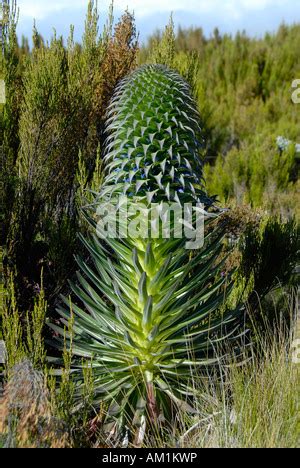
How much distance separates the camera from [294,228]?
523cm

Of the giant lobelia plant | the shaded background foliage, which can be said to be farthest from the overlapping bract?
the shaded background foliage

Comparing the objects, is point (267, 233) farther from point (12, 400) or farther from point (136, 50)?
point (12, 400)

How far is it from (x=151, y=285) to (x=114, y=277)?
237 millimetres

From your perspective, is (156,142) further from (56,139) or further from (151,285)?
(56,139)

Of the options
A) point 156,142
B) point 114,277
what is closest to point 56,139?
point 156,142

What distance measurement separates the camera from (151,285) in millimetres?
3586

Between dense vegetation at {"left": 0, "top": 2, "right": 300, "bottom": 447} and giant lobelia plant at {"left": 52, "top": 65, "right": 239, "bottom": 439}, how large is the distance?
0.04 ft

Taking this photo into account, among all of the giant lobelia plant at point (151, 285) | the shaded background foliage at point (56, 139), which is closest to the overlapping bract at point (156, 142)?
the giant lobelia plant at point (151, 285)

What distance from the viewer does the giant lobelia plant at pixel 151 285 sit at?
11.4 ft

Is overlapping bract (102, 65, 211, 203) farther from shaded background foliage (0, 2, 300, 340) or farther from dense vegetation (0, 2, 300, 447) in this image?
shaded background foliage (0, 2, 300, 340)

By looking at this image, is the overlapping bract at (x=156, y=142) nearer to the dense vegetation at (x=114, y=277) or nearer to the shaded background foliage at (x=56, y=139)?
the dense vegetation at (x=114, y=277)

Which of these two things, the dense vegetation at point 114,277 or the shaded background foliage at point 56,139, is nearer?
the dense vegetation at point 114,277

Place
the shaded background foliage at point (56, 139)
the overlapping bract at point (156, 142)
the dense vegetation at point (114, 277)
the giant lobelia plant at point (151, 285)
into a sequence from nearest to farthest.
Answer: the dense vegetation at point (114, 277) < the giant lobelia plant at point (151, 285) < the overlapping bract at point (156, 142) < the shaded background foliage at point (56, 139)

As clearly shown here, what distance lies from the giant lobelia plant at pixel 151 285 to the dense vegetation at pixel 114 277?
0.5 inches
